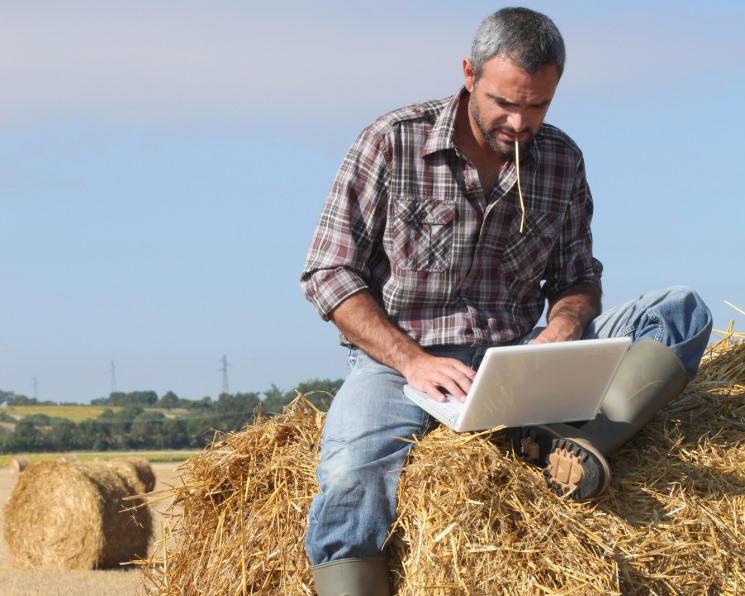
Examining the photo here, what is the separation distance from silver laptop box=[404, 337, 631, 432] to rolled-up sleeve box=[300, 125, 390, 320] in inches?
23.3

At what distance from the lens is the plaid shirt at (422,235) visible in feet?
11.9

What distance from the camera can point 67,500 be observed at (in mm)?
9109

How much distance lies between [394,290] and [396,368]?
0.34 meters

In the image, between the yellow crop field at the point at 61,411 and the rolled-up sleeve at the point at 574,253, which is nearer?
the rolled-up sleeve at the point at 574,253

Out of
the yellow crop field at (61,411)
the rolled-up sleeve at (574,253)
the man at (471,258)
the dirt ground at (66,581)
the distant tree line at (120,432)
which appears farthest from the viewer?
the yellow crop field at (61,411)

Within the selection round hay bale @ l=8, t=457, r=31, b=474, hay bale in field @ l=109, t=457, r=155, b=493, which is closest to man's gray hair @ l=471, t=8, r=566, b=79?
hay bale in field @ l=109, t=457, r=155, b=493

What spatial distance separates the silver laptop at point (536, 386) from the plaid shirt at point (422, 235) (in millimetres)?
513

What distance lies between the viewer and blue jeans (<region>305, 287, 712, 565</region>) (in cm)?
310

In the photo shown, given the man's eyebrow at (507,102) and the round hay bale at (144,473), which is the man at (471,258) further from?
the round hay bale at (144,473)

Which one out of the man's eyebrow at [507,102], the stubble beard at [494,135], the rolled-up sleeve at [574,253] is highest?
the man's eyebrow at [507,102]

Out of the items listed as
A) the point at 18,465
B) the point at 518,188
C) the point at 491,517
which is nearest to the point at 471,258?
the point at 518,188

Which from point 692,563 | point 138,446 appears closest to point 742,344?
point 692,563

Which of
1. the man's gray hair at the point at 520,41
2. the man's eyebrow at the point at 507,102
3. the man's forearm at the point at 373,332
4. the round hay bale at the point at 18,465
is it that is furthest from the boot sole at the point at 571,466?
the round hay bale at the point at 18,465

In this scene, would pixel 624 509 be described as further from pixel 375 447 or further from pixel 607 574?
pixel 375 447
